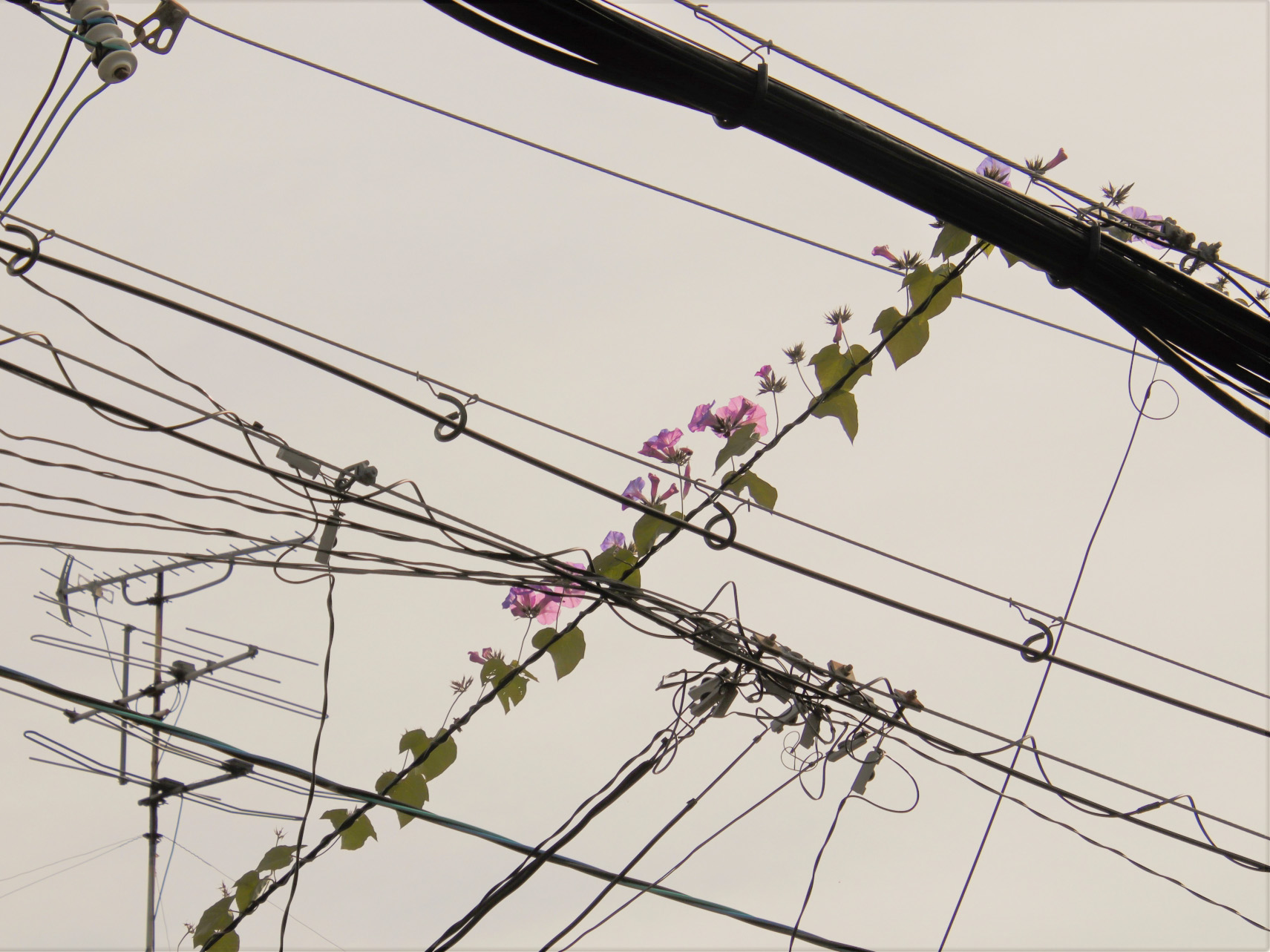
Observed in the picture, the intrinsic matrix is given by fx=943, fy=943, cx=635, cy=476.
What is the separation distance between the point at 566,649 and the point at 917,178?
1.75m

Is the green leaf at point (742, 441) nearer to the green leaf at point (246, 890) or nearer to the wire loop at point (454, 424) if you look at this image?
the wire loop at point (454, 424)

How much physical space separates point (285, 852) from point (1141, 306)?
3.20 meters

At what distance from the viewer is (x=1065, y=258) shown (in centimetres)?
230

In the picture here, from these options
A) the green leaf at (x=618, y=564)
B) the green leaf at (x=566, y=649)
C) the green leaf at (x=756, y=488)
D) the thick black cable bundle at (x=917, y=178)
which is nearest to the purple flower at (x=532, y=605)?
the green leaf at (x=566, y=649)

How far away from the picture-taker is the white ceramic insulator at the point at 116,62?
6.63 feet

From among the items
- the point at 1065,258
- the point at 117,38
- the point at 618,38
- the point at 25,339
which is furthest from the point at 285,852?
the point at 1065,258

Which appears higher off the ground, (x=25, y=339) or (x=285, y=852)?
(x=25, y=339)

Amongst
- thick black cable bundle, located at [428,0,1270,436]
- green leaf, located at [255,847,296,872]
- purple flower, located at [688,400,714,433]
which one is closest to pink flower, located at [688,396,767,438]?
purple flower, located at [688,400,714,433]

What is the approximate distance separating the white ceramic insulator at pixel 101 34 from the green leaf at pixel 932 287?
7.21ft

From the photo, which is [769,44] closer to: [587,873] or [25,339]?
[25,339]

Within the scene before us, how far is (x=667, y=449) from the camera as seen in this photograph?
2969 millimetres

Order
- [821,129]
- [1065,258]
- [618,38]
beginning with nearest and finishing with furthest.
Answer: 1. [618,38]
2. [821,129]
3. [1065,258]

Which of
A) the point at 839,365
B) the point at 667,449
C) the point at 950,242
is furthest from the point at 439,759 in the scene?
the point at 950,242

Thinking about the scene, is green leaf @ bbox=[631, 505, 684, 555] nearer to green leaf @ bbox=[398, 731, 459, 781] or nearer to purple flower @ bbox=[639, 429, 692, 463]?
purple flower @ bbox=[639, 429, 692, 463]
